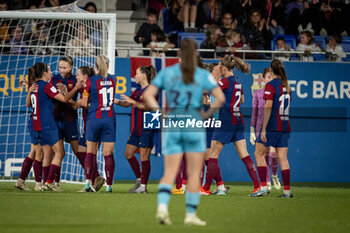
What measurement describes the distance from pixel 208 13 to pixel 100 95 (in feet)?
25.5

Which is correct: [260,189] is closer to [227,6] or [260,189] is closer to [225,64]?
[225,64]

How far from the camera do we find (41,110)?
10422 millimetres

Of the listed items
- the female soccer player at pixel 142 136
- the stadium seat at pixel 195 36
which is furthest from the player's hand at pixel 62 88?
the stadium seat at pixel 195 36

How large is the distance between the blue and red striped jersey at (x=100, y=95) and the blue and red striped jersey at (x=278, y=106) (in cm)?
243

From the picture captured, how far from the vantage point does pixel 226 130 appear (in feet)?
32.7

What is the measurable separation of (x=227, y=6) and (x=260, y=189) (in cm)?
827

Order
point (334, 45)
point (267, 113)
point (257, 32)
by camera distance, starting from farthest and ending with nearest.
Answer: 1. point (257, 32)
2. point (334, 45)
3. point (267, 113)

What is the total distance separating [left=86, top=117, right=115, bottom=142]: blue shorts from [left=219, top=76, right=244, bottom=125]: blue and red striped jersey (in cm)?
173

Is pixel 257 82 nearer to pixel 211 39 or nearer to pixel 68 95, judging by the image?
pixel 211 39

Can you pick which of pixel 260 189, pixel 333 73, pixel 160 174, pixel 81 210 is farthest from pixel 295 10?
pixel 81 210

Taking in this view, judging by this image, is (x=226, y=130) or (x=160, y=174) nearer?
(x=226, y=130)

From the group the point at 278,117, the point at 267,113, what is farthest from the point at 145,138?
the point at 278,117

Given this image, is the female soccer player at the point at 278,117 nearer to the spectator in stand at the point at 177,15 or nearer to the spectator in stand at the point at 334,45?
the spectator in stand at the point at 334,45

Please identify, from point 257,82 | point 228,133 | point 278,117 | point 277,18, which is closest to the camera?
point 278,117
